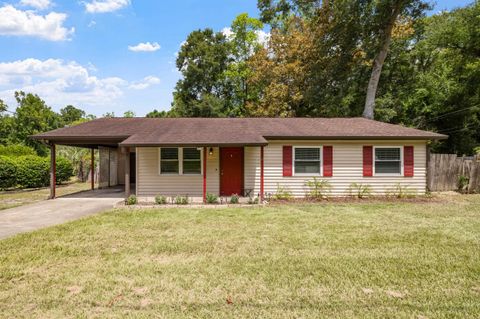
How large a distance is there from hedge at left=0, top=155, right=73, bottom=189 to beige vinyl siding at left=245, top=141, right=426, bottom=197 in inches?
478

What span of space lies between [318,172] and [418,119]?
1574 cm

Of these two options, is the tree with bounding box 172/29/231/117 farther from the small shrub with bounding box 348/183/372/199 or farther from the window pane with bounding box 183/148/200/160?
the small shrub with bounding box 348/183/372/199

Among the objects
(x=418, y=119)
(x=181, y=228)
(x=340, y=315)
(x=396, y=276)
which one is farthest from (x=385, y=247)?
(x=418, y=119)

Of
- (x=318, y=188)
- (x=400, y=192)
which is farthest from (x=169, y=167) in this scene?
(x=400, y=192)

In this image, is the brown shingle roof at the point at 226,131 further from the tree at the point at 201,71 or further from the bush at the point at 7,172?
the tree at the point at 201,71

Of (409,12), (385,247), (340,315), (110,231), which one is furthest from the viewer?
(409,12)

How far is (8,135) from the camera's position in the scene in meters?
31.6

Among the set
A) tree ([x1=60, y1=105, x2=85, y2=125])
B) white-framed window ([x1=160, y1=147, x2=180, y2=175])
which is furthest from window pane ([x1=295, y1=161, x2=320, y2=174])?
tree ([x1=60, y1=105, x2=85, y2=125])

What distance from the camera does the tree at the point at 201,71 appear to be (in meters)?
28.3

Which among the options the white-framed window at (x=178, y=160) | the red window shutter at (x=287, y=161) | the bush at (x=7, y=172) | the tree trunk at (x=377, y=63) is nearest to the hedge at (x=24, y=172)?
the bush at (x=7, y=172)

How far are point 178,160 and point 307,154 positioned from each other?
513 centimetres

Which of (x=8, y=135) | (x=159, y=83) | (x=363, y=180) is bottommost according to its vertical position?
(x=363, y=180)

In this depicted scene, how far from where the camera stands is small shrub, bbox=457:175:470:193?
12734 mm

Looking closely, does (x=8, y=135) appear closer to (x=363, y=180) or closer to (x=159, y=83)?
(x=159, y=83)
